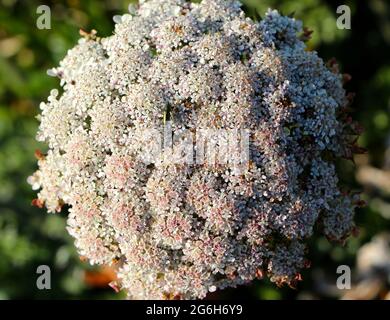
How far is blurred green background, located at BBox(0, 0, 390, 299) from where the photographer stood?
5.62 meters

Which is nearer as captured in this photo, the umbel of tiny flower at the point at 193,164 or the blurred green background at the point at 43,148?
the umbel of tiny flower at the point at 193,164

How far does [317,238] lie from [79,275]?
2.21m

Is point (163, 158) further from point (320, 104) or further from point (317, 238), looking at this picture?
point (317, 238)

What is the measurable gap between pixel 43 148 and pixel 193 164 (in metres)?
2.91

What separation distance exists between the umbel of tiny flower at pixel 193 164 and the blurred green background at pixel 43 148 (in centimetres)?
167

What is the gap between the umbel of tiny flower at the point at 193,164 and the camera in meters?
3.54

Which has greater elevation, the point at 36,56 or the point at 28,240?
the point at 36,56

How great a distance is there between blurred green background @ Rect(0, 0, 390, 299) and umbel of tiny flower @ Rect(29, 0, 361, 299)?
167cm

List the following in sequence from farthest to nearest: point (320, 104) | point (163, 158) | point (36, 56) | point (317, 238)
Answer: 1. point (36, 56)
2. point (317, 238)
3. point (320, 104)
4. point (163, 158)

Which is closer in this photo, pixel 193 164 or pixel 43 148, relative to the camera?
pixel 193 164

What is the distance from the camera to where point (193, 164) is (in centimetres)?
354
